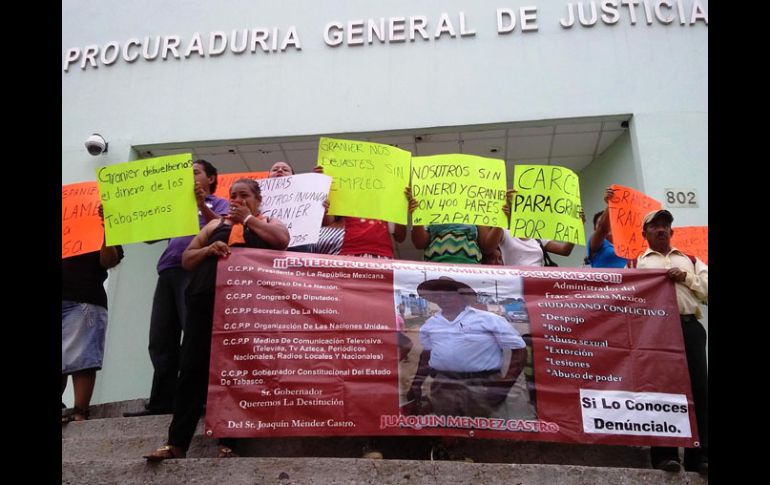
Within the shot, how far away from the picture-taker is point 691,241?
5.07 metres

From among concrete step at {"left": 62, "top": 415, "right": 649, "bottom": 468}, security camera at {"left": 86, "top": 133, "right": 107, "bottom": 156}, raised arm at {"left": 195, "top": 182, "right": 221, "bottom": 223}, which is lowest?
concrete step at {"left": 62, "top": 415, "right": 649, "bottom": 468}

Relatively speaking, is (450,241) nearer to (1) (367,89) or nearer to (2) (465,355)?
(2) (465,355)

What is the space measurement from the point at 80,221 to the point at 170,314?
1.01 metres

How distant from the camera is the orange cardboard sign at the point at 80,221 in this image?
4.28 metres

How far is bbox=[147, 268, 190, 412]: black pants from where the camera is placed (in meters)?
4.18

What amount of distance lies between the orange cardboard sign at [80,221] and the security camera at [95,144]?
2.29 m

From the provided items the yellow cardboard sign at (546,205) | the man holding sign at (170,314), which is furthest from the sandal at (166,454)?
the yellow cardboard sign at (546,205)

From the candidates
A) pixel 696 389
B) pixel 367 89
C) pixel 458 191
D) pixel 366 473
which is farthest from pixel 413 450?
pixel 367 89

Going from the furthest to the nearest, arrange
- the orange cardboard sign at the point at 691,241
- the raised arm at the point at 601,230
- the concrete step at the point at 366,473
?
the orange cardboard sign at the point at 691,241, the raised arm at the point at 601,230, the concrete step at the point at 366,473

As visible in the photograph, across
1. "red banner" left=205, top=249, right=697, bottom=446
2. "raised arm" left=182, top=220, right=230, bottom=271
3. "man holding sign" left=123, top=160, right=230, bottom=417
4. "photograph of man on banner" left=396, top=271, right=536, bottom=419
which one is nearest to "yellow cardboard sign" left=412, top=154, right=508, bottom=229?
"red banner" left=205, top=249, right=697, bottom=446

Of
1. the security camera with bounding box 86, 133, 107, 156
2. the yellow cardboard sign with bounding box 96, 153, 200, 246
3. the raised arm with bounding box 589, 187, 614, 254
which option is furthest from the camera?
the security camera with bounding box 86, 133, 107, 156

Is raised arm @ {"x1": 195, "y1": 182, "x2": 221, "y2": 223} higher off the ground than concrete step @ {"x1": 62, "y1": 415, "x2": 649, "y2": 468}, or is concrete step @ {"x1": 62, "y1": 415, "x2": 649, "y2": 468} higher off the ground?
raised arm @ {"x1": 195, "y1": 182, "x2": 221, "y2": 223}

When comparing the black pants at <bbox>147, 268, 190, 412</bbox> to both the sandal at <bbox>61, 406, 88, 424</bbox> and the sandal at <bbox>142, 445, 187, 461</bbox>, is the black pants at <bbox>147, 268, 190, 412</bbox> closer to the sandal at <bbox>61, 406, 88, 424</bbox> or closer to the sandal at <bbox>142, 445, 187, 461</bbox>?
the sandal at <bbox>61, 406, 88, 424</bbox>

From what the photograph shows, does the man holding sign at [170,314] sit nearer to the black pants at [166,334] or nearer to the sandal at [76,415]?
the black pants at [166,334]
